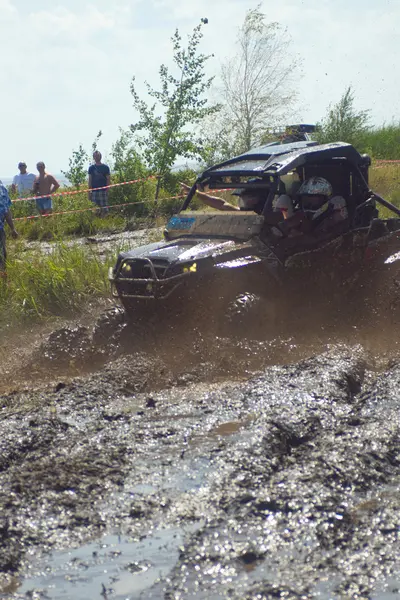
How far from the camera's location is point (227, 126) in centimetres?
1814

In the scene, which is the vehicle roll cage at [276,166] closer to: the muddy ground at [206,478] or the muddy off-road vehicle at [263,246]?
the muddy off-road vehicle at [263,246]

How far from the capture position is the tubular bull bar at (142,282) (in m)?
6.62

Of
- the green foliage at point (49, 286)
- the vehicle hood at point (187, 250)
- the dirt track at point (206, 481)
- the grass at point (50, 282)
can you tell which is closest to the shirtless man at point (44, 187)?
the grass at point (50, 282)

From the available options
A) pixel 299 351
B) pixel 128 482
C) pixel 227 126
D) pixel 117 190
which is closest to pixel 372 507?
pixel 128 482

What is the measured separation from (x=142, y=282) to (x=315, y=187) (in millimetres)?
2102

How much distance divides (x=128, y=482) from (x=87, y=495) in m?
0.24

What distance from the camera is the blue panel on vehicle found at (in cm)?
758

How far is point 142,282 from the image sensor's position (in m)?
6.69

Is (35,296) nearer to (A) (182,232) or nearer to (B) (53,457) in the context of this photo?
(A) (182,232)

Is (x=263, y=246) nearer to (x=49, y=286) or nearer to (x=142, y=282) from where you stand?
(x=142, y=282)

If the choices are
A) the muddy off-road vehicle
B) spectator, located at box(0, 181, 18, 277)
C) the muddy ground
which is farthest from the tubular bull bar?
spectator, located at box(0, 181, 18, 277)

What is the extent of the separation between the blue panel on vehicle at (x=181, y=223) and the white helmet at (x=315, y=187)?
111 cm

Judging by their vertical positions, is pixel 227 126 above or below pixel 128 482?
above

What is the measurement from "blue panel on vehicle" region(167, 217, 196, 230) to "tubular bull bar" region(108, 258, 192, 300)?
34.5 inches
